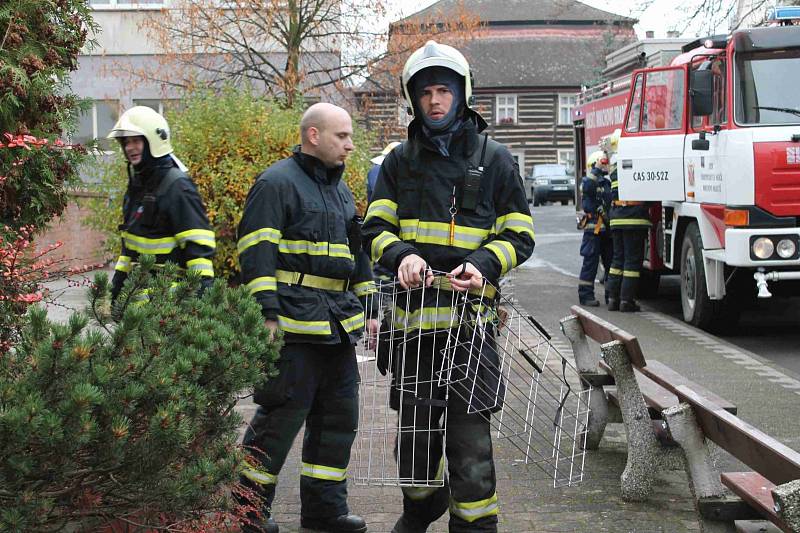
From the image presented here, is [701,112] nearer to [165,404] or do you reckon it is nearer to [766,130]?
[766,130]

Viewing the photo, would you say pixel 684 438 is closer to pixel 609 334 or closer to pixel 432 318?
pixel 432 318

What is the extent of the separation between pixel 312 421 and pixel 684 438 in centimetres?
172

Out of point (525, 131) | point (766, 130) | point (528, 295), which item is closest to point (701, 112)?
point (766, 130)

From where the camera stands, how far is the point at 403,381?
4.52m

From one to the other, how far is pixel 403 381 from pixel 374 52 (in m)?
16.2

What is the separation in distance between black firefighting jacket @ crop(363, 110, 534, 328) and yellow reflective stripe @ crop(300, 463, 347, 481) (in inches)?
47.8

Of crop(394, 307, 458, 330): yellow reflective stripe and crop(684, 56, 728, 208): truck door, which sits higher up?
crop(684, 56, 728, 208): truck door

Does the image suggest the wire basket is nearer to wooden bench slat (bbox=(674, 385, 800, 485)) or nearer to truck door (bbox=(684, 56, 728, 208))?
wooden bench slat (bbox=(674, 385, 800, 485))

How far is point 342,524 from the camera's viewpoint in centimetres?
522

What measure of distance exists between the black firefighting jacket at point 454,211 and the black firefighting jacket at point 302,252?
2.11 feet

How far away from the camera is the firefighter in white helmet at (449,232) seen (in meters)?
4.43

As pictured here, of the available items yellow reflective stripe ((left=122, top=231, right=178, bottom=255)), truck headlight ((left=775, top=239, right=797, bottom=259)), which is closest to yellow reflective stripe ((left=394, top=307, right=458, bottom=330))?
yellow reflective stripe ((left=122, top=231, right=178, bottom=255))

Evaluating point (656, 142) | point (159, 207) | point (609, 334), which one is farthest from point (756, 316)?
point (159, 207)

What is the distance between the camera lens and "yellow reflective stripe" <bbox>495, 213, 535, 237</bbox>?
4.55m
